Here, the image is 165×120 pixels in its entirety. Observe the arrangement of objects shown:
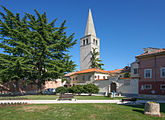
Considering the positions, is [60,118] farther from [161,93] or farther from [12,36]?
[12,36]

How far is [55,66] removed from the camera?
26344 millimetres

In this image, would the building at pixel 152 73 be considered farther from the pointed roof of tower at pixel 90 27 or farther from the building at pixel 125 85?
the pointed roof of tower at pixel 90 27

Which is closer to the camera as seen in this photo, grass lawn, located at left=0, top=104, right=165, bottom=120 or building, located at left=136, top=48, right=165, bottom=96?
grass lawn, located at left=0, top=104, right=165, bottom=120

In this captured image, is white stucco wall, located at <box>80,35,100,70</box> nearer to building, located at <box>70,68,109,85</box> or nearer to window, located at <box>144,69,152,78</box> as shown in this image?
building, located at <box>70,68,109,85</box>

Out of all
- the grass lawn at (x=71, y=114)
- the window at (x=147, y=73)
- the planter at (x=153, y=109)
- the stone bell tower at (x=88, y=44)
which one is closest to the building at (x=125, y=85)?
the window at (x=147, y=73)

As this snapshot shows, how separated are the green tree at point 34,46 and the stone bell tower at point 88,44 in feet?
118

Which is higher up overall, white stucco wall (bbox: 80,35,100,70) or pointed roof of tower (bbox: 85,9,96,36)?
pointed roof of tower (bbox: 85,9,96,36)

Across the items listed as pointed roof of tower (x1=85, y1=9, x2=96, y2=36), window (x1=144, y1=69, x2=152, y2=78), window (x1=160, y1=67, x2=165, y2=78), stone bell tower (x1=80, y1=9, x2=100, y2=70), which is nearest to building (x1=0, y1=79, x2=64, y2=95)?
window (x1=144, y1=69, x2=152, y2=78)

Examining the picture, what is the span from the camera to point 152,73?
2548 cm

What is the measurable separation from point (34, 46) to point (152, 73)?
21286 millimetres

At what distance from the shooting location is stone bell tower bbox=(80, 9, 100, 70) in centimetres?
6650

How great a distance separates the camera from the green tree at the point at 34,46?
25.9 m

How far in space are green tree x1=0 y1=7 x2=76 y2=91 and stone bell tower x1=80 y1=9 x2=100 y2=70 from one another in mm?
36082

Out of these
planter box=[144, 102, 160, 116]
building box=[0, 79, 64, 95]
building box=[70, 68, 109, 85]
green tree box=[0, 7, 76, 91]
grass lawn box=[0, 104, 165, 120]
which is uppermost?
green tree box=[0, 7, 76, 91]
